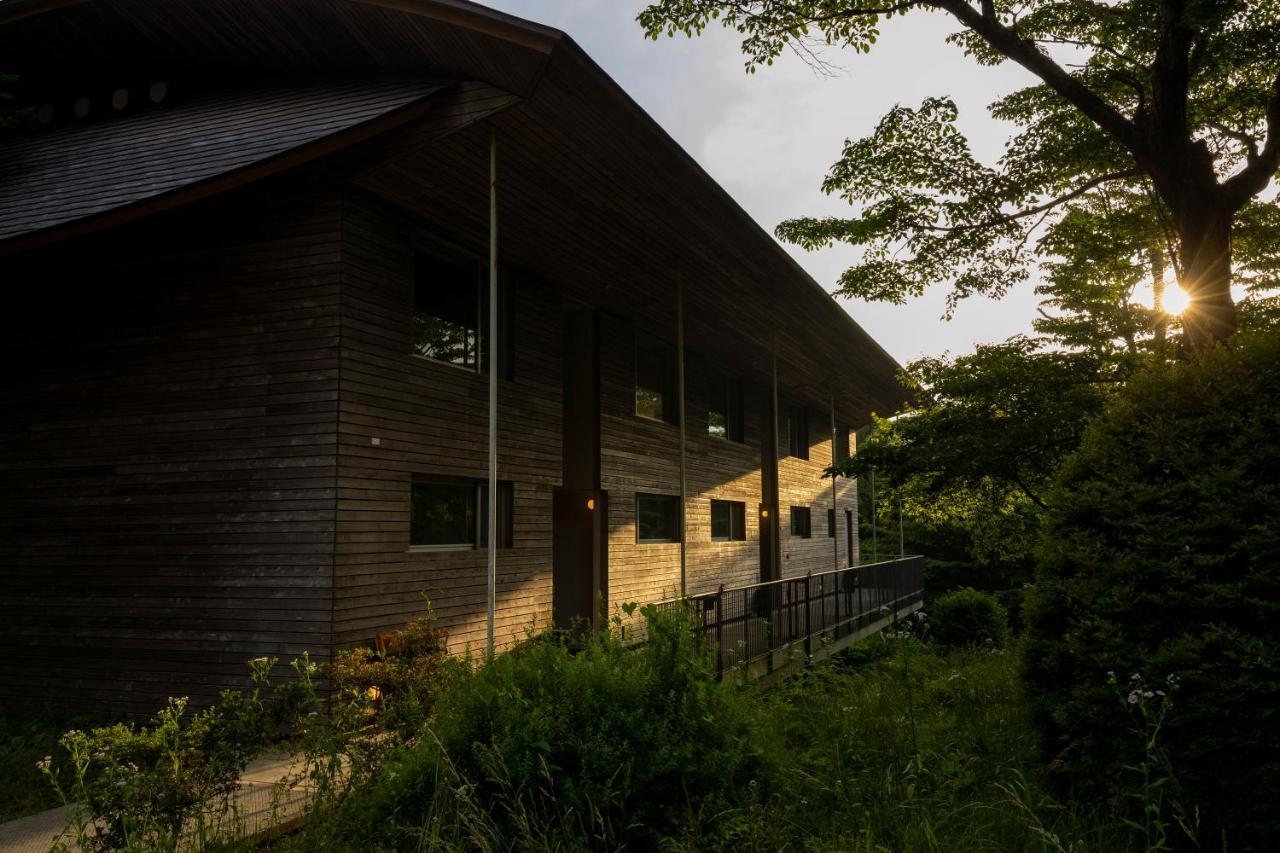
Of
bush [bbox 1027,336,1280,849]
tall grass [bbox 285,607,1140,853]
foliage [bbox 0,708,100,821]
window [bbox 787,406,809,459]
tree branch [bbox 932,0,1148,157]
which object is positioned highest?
tree branch [bbox 932,0,1148,157]

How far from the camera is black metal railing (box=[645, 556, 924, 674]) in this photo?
28.2 ft

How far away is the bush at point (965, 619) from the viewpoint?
20.1 m

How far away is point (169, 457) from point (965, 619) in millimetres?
17201

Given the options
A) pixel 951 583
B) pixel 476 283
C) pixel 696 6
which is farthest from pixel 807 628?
pixel 951 583

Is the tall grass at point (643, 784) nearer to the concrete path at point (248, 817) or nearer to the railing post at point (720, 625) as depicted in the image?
the concrete path at point (248, 817)

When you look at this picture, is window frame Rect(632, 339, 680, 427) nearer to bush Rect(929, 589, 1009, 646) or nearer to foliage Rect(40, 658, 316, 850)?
bush Rect(929, 589, 1009, 646)

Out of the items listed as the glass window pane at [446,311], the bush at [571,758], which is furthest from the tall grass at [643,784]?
the glass window pane at [446,311]

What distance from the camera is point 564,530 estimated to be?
42.8ft

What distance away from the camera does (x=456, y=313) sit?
10875 millimetres

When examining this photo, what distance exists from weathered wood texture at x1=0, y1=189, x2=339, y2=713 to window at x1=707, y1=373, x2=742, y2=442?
10.6 metres

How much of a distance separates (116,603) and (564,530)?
5.80m

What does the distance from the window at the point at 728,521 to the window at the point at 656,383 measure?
285cm

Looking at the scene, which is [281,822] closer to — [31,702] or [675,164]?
[31,702]

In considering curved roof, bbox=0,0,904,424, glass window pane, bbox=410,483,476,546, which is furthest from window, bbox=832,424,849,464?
glass window pane, bbox=410,483,476,546
